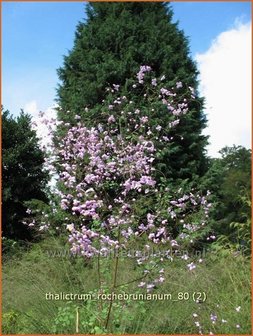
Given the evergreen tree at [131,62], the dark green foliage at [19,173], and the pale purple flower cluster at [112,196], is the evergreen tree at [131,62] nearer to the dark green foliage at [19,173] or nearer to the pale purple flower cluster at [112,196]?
the pale purple flower cluster at [112,196]

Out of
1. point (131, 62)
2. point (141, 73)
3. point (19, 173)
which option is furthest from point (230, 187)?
point (141, 73)

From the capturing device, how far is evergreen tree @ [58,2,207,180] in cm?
743

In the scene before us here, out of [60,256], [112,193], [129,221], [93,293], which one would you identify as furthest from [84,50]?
[93,293]

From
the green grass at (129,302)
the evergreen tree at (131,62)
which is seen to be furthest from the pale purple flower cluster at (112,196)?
the evergreen tree at (131,62)

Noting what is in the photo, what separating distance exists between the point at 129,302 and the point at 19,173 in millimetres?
5445

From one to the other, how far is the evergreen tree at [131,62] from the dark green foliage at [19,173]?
1349 millimetres

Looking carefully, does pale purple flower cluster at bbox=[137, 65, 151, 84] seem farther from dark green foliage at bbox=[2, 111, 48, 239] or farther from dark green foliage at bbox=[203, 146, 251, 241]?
dark green foliage at bbox=[2, 111, 48, 239]

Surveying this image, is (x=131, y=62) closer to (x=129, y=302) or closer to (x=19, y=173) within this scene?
(x=19, y=173)

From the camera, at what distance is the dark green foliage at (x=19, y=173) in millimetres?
8508

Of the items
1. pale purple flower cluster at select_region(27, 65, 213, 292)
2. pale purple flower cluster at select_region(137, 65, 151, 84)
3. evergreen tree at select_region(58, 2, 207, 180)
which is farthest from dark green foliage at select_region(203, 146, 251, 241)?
pale purple flower cluster at select_region(137, 65, 151, 84)

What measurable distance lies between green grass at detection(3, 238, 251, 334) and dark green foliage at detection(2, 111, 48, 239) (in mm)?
3051

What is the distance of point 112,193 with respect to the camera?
254 inches

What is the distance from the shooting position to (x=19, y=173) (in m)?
8.84

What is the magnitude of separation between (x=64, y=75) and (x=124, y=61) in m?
1.43
